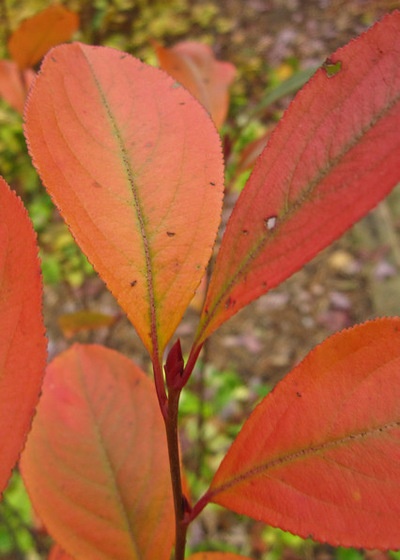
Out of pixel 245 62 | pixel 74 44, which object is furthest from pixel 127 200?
pixel 245 62

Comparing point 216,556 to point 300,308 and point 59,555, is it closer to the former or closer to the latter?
point 59,555

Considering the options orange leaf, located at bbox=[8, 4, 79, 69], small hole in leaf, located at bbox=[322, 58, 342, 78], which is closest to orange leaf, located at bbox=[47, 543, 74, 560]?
small hole in leaf, located at bbox=[322, 58, 342, 78]

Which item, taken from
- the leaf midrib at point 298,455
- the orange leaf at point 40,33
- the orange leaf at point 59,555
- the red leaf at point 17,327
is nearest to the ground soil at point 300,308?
the orange leaf at point 40,33

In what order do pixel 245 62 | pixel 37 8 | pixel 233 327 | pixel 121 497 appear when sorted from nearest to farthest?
pixel 121 497 → pixel 233 327 → pixel 245 62 → pixel 37 8

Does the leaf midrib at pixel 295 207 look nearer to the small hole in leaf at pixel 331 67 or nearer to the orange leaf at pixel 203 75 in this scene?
the small hole in leaf at pixel 331 67

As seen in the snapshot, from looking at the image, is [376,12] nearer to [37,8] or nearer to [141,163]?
[37,8]

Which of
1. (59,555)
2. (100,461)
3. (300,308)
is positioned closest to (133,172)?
(100,461)

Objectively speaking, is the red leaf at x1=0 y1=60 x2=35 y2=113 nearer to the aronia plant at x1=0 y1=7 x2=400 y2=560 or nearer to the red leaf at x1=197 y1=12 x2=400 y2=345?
the aronia plant at x1=0 y1=7 x2=400 y2=560
